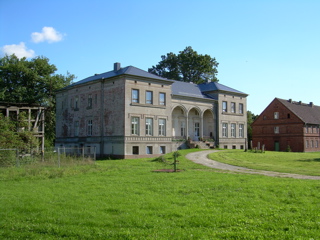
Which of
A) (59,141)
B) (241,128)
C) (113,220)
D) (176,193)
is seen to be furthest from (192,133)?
(113,220)

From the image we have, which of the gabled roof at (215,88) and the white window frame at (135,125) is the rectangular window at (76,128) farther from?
the gabled roof at (215,88)

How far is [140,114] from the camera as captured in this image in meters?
36.9

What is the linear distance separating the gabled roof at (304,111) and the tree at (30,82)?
41030mm

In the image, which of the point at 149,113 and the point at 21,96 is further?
the point at 21,96

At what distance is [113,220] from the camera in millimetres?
8867

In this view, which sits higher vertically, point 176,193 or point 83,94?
point 83,94

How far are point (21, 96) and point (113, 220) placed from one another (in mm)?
44378

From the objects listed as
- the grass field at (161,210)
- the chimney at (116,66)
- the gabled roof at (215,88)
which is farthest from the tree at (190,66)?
the grass field at (161,210)

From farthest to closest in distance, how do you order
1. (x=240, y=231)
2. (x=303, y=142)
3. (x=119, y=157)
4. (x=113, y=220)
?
(x=303, y=142)
(x=119, y=157)
(x=113, y=220)
(x=240, y=231)

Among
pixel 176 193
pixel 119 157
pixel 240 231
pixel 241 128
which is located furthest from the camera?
pixel 241 128

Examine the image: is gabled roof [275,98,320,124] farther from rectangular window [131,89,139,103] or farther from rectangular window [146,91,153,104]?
rectangular window [131,89,139,103]

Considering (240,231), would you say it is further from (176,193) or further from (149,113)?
(149,113)

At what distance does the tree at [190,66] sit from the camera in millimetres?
71062

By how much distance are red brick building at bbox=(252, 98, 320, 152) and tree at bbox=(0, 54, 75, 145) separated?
34918 mm
